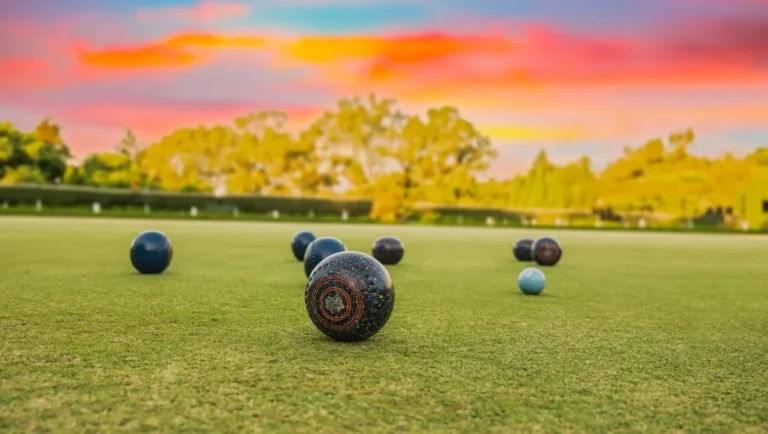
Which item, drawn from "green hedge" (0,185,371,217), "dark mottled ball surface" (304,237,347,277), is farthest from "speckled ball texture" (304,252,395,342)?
"green hedge" (0,185,371,217)

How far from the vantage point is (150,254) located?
45.8 ft

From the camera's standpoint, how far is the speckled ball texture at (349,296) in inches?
274

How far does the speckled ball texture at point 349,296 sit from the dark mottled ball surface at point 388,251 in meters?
10.4

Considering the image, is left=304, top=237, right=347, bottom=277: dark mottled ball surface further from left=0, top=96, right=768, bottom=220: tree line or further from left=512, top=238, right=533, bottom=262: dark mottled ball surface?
left=0, top=96, right=768, bottom=220: tree line

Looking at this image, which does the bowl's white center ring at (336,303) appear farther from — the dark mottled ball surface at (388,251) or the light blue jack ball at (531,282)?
the dark mottled ball surface at (388,251)

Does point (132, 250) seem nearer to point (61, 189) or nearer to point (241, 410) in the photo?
point (241, 410)

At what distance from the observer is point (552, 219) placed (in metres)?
78.2

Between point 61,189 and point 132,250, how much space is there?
53093 millimetres

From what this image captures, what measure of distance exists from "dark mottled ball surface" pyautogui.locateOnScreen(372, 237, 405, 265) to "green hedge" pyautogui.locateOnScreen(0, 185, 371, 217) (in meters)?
50.9

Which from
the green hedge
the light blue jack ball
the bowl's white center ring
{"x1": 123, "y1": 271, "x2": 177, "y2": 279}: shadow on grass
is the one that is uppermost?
the green hedge

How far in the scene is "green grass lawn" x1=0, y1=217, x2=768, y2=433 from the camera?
16.0 feet

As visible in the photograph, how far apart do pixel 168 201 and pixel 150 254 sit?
2172 inches

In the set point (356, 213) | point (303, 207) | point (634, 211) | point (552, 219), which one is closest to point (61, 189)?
point (303, 207)

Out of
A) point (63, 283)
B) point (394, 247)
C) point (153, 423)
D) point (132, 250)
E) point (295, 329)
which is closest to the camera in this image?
point (153, 423)
